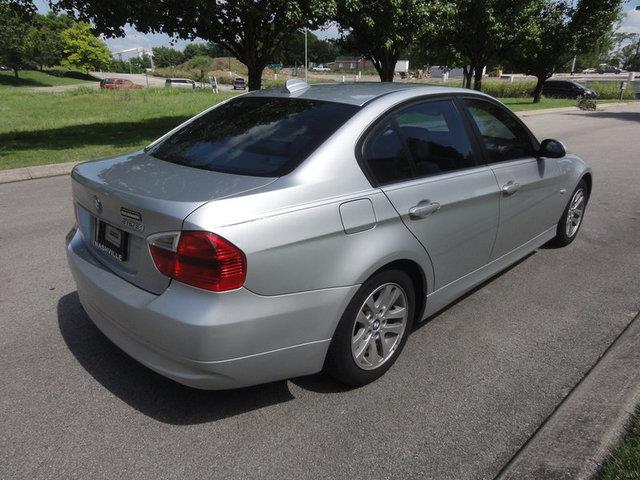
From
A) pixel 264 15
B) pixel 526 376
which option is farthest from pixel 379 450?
pixel 264 15

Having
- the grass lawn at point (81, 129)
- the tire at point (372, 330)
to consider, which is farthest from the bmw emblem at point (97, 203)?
the grass lawn at point (81, 129)

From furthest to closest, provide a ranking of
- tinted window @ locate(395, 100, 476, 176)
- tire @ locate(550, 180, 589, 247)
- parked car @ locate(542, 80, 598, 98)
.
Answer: parked car @ locate(542, 80, 598, 98), tire @ locate(550, 180, 589, 247), tinted window @ locate(395, 100, 476, 176)

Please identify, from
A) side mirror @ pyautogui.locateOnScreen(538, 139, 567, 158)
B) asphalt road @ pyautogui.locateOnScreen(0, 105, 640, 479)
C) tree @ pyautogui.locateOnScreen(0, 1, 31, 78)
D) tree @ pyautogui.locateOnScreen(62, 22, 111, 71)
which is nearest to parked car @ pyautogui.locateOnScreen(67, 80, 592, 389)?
asphalt road @ pyautogui.locateOnScreen(0, 105, 640, 479)

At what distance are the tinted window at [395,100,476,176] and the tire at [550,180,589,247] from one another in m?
1.99

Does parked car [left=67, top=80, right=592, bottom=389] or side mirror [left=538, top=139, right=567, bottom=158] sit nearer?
parked car [left=67, top=80, right=592, bottom=389]

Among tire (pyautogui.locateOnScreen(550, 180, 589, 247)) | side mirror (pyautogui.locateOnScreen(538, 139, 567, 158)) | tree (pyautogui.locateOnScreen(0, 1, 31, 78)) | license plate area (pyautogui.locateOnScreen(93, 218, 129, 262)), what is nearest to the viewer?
license plate area (pyautogui.locateOnScreen(93, 218, 129, 262))

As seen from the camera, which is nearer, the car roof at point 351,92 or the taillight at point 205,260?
the taillight at point 205,260

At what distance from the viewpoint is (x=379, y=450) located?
2.46 meters

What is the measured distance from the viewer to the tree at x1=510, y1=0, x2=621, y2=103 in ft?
81.8

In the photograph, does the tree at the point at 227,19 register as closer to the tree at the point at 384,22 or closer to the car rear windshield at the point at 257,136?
the tree at the point at 384,22

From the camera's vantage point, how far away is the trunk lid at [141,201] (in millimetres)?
2328

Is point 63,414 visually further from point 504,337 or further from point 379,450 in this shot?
point 504,337

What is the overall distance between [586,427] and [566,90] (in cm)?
4148

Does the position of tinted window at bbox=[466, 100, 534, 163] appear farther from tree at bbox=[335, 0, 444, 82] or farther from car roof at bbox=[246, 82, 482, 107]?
tree at bbox=[335, 0, 444, 82]
